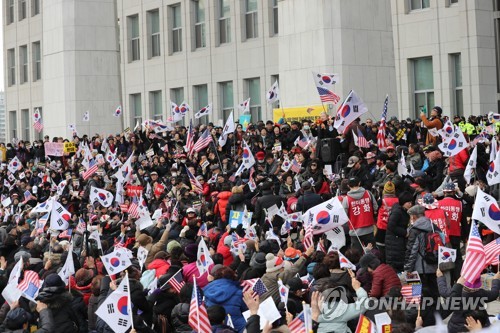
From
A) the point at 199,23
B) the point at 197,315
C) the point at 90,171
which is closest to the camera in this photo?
the point at 197,315

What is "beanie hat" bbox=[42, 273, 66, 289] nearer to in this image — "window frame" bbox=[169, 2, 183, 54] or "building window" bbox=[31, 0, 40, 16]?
"window frame" bbox=[169, 2, 183, 54]

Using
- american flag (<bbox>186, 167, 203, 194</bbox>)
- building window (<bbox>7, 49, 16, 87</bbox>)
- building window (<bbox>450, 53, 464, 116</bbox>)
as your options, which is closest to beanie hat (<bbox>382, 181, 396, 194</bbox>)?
american flag (<bbox>186, 167, 203, 194</bbox>)

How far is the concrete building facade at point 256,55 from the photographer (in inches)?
1087

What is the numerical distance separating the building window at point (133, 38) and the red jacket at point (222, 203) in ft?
104

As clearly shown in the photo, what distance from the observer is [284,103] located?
2853cm

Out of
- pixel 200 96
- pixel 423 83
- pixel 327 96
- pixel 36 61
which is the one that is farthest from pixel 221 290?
pixel 36 61

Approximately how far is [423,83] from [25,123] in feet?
96.2

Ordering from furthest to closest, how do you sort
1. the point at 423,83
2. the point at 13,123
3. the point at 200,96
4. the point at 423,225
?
1. the point at 13,123
2. the point at 200,96
3. the point at 423,83
4. the point at 423,225

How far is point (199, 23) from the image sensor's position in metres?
46.7

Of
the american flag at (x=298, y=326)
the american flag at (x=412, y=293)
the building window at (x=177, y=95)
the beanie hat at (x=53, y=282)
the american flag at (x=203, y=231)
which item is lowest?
the american flag at (x=298, y=326)

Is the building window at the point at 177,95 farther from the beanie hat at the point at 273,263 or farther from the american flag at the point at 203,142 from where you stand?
the beanie hat at the point at 273,263

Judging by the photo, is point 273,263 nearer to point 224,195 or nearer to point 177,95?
point 224,195

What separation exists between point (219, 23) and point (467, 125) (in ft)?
68.1

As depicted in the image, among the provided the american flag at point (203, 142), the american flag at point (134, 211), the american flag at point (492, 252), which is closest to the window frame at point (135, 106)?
the american flag at point (203, 142)
